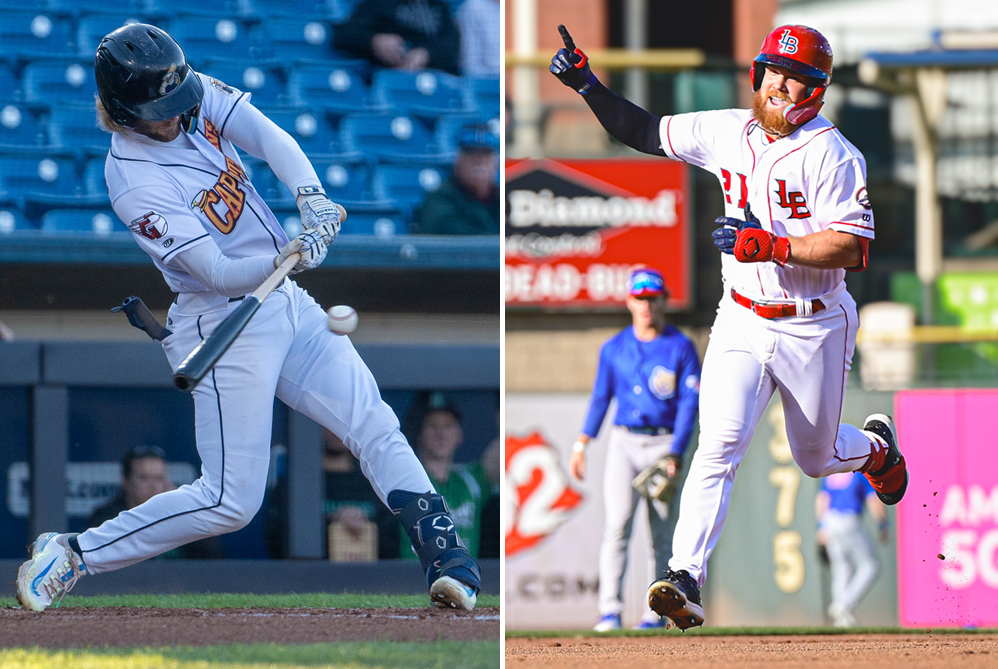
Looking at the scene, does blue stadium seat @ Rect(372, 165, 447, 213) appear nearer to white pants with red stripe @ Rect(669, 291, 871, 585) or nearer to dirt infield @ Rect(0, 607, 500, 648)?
dirt infield @ Rect(0, 607, 500, 648)

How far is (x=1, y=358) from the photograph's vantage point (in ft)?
16.4

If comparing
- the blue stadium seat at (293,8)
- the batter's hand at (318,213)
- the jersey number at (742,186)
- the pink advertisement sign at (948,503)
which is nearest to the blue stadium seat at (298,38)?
the blue stadium seat at (293,8)

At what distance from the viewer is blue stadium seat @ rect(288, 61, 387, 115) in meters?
6.63

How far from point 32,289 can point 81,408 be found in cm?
70

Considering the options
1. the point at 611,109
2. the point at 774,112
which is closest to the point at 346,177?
the point at 611,109

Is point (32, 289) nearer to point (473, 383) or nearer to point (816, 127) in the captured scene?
point (473, 383)

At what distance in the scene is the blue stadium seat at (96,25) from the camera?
6109 millimetres

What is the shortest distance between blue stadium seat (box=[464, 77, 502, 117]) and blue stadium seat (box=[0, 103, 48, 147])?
2.06m

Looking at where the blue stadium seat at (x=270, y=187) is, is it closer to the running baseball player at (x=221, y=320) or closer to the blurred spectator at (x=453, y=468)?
the blurred spectator at (x=453, y=468)

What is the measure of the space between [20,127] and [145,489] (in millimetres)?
2121

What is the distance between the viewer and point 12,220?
6.09 m

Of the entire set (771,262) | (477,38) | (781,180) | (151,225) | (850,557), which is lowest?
(850,557)

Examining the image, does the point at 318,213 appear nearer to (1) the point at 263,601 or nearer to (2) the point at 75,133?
(1) the point at 263,601

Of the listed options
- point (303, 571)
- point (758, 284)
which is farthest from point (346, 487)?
point (758, 284)
